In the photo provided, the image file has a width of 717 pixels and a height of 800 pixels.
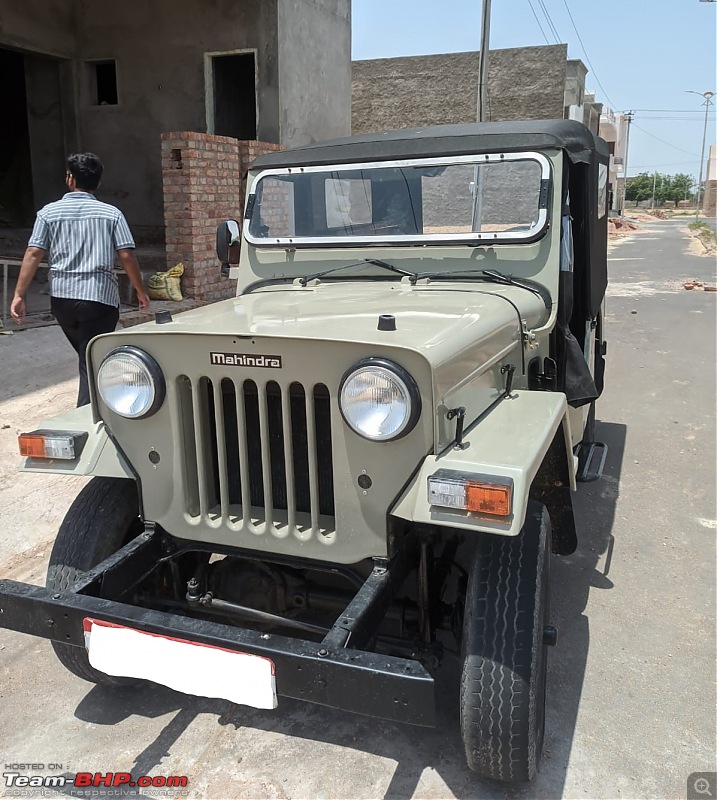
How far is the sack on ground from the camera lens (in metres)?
8.45

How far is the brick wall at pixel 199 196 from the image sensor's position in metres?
8.26

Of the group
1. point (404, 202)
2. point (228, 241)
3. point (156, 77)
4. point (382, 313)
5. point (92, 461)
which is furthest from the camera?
point (156, 77)

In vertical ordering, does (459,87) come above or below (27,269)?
above

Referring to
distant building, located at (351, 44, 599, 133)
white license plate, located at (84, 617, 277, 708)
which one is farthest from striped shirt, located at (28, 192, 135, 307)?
distant building, located at (351, 44, 599, 133)

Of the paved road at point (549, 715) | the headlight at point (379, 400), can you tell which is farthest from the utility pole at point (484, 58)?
the headlight at point (379, 400)

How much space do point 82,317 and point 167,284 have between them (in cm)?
409

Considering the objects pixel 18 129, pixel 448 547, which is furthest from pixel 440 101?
pixel 448 547

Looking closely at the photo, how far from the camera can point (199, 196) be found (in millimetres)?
8445

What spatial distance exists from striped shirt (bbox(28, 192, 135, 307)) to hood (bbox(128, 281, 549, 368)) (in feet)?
4.23

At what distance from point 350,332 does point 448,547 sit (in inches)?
36.1

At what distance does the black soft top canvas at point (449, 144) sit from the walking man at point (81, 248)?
1095mm

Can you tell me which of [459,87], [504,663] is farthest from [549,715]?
[459,87]

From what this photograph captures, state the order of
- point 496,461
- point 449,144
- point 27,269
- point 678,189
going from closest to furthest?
point 496,461
point 449,144
point 27,269
point 678,189

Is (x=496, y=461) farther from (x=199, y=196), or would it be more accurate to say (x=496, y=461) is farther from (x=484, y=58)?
(x=484, y=58)
